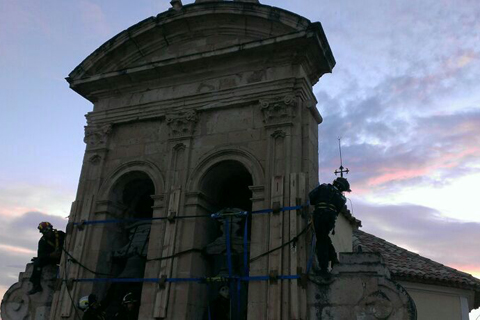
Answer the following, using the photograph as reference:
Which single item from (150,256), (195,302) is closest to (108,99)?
(150,256)

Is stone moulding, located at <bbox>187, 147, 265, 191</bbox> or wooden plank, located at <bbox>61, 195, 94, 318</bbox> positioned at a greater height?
Result: stone moulding, located at <bbox>187, 147, 265, 191</bbox>

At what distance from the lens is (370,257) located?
27.5ft

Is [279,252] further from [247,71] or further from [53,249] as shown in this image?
[53,249]

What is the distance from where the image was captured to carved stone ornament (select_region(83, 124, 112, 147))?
11945mm

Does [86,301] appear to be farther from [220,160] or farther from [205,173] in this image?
[220,160]

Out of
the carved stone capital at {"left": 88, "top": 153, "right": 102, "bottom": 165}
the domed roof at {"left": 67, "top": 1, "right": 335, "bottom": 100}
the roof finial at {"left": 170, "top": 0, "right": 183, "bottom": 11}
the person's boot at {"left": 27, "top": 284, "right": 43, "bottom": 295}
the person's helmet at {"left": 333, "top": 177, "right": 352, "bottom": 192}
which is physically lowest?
the person's boot at {"left": 27, "top": 284, "right": 43, "bottom": 295}

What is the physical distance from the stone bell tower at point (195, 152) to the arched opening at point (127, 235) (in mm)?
32

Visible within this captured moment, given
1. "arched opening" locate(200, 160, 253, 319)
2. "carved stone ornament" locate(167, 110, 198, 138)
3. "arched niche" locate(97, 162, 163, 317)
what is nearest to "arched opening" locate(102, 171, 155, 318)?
"arched niche" locate(97, 162, 163, 317)

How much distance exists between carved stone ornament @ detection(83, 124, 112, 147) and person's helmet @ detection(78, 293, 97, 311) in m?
3.75

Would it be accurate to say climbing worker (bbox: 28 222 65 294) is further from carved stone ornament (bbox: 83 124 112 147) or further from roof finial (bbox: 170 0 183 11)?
roof finial (bbox: 170 0 183 11)

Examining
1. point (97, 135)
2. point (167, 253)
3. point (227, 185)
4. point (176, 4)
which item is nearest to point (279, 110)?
point (227, 185)

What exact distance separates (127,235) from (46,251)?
1.93 meters

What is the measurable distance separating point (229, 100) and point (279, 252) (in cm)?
362

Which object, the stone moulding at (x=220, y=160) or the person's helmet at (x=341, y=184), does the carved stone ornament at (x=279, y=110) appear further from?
the person's helmet at (x=341, y=184)
